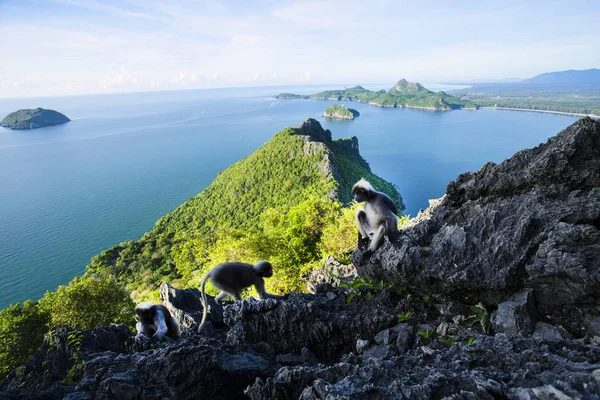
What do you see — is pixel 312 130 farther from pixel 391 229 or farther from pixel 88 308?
pixel 391 229

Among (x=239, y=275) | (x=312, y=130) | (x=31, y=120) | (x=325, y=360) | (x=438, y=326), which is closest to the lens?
(x=438, y=326)

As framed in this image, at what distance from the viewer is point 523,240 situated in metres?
5.43

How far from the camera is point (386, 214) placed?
7387 millimetres

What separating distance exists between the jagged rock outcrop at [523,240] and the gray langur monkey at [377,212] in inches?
10.8

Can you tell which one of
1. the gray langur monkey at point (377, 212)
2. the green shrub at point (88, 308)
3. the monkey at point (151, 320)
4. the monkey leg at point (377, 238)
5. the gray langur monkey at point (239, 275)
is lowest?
the green shrub at point (88, 308)

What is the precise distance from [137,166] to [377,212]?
110292 millimetres

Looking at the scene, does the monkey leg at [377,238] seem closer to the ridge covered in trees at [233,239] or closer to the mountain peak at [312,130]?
the ridge covered in trees at [233,239]

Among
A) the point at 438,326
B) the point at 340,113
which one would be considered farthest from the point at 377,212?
the point at 340,113

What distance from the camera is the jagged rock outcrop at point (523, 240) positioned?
4.81 metres

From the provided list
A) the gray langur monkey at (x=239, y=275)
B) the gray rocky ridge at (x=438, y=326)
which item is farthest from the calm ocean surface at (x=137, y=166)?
the gray rocky ridge at (x=438, y=326)

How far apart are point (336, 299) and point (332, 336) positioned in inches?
47.6

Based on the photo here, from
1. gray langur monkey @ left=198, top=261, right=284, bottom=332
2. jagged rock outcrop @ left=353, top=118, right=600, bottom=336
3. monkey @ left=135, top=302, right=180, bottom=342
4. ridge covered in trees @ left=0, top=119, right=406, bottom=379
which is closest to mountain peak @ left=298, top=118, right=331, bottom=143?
ridge covered in trees @ left=0, top=119, right=406, bottom=379

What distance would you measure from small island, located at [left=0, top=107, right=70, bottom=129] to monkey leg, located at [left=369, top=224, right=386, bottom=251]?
23853cm

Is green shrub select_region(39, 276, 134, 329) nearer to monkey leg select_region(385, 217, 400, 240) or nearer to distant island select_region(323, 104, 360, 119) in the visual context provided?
monkey leg select_region(385, 217, 400, 240)
